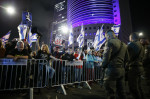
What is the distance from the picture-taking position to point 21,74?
416 cm

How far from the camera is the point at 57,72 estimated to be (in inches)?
211

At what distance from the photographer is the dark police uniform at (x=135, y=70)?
2.94 m

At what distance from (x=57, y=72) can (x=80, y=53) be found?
320 cm

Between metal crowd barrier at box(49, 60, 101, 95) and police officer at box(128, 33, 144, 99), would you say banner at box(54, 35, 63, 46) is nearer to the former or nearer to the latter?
metal crowd barrier at box(49, 60, 101, 95)

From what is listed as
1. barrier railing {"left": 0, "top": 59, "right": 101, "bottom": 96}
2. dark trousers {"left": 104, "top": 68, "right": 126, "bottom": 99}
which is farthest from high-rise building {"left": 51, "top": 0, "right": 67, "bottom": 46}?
dark trousers {"left": 104, "top": 68, "right": 126, "bottom": 99}

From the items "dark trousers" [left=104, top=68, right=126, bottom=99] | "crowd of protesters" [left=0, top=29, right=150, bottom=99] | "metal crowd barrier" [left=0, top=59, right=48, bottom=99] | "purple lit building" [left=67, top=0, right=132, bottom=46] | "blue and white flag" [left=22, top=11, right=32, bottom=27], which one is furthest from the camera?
"purple lit building" [left=67, top=0, right=132, bottom=46]

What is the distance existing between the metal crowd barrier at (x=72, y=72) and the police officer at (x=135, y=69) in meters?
2.92

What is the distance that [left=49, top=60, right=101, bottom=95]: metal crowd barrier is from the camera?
5.13 meters

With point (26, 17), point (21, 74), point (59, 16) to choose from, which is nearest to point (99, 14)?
point (59, 16)

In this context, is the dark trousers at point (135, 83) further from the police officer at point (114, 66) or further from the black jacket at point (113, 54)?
the black jacket at point (113, 54)

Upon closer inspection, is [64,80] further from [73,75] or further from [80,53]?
[80,53]

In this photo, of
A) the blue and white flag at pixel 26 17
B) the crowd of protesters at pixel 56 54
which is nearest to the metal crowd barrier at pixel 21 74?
the crowd of protesters at pixel 56 54

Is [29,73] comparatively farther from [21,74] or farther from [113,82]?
[113,82]

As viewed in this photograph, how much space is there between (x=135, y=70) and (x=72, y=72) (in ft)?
11.0
